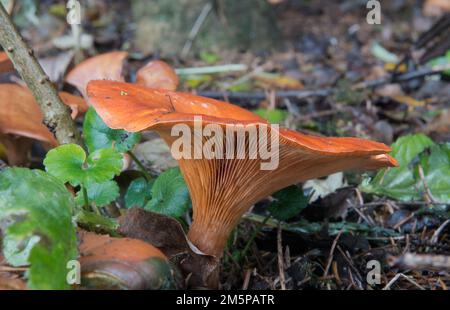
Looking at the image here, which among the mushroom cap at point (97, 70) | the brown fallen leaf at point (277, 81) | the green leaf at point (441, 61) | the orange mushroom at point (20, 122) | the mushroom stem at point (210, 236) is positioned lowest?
the mushroom stem at point (210, 236)

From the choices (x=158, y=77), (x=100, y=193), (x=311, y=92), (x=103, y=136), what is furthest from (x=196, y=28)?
(x=100, y=193)

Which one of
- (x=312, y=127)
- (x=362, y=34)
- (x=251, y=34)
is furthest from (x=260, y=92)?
(x=362, y=34)

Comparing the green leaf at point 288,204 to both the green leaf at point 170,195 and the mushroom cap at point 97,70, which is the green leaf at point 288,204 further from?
the mushroom cap at point 97,70

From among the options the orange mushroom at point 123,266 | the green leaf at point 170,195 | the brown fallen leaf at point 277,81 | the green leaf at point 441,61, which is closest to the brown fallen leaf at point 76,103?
the green leaf at point 170,195

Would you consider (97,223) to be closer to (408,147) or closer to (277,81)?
(408,147)

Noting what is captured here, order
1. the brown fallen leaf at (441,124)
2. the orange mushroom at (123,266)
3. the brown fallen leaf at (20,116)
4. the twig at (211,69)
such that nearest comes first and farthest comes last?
the orange mushroom at (123,266) < the brown fallen leaf at (20,116) < the brown fallen leaf at (441,124) < the twig at (211,69)

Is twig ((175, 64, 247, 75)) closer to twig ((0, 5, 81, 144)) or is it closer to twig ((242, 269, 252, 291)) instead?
twig ((0, 5, 81, 144))

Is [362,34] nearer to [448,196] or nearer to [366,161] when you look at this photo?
[448,196]

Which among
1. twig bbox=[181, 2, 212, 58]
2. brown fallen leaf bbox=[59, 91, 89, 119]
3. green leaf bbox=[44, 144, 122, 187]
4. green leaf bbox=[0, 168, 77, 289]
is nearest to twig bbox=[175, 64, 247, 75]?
twig bbox=[181, 2, 212, 58]
